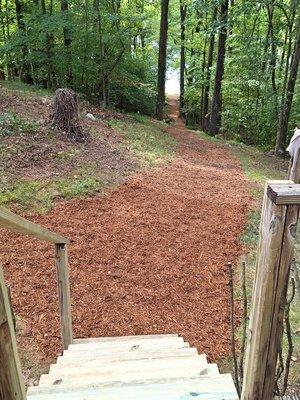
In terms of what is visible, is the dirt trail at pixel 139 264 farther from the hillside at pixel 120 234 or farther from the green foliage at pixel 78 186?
the green foliage at pixel 78 186

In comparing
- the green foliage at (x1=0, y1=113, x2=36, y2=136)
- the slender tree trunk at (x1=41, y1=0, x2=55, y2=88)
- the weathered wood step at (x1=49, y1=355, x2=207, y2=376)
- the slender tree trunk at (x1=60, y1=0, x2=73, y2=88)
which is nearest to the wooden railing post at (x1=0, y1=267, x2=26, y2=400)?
the weathered wood step at (x1=49, y1=355, x2=207, y2=376)

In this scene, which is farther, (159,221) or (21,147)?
(21,147)

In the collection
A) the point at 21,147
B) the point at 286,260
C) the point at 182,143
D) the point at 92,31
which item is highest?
the point at 92,31

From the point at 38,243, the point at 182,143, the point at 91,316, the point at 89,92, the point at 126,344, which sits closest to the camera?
the point at 126,344

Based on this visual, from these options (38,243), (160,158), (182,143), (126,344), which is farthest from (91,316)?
(182,143)

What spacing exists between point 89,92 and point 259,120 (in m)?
7.37

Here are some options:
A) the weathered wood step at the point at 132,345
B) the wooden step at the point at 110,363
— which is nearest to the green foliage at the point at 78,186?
the weathered wood step at the point at 132,345

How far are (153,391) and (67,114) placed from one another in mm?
8227

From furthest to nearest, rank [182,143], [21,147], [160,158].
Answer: [182,143] < [160,158] < [21,147]

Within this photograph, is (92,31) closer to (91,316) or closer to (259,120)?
(259,120)

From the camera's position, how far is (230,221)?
682 cm

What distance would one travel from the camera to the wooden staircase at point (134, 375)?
1.73m

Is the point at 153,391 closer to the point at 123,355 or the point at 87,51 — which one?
the point at 123,355

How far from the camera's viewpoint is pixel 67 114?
30.2ft
